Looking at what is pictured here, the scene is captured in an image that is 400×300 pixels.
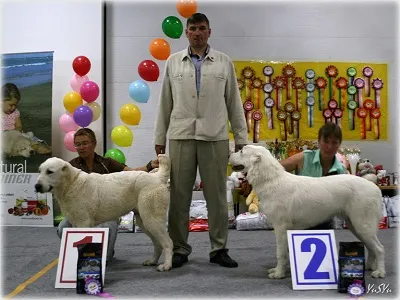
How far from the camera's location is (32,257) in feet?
16.2

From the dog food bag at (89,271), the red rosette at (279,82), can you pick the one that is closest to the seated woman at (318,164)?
the dog food bag at (89,271)

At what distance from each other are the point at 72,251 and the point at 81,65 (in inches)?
162

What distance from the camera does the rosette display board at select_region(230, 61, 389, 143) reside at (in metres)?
7.94

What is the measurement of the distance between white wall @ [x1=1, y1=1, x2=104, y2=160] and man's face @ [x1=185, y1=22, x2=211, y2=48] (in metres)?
3.61

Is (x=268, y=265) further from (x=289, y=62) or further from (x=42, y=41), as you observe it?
(x=42, y=41)

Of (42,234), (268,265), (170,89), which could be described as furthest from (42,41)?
(268,265)

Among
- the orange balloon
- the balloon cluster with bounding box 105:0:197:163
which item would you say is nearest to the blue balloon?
the balloon cluster with bounding box 105:0:197:163

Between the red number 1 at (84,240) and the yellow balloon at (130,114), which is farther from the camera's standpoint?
the yellow balloon at (130,114)

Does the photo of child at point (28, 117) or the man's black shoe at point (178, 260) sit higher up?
the photo of child at point (28, 117)

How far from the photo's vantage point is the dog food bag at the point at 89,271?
3.49m

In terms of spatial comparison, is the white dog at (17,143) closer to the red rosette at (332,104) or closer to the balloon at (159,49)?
the balloon at (159,49)

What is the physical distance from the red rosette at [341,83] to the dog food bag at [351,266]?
498 cm

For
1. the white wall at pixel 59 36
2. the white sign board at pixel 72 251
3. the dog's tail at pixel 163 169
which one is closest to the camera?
the white sign board at pixel 72 251

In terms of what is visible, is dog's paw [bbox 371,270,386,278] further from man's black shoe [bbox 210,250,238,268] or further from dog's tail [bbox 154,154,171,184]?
→ dog's tail [bbox 154,154,171,184]
